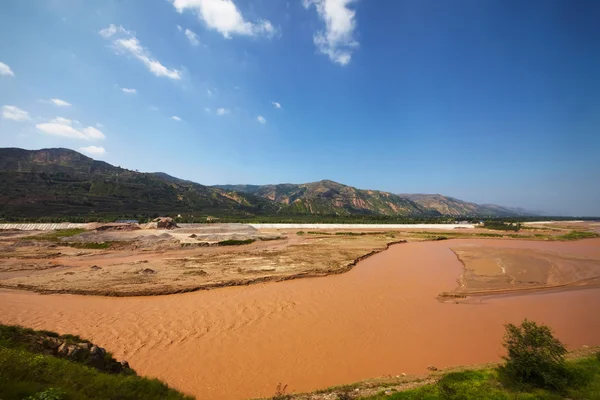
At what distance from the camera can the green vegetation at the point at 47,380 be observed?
4.56 meters

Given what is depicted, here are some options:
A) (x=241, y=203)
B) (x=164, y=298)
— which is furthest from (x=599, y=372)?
(x=241, y=203)

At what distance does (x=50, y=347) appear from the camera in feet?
24.2

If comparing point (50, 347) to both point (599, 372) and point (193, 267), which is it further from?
point (193, 267)

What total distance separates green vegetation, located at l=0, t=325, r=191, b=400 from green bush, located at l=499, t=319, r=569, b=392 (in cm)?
1027

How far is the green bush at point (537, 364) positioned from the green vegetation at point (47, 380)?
33.7 ft

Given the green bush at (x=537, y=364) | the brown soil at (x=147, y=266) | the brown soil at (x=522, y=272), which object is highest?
the green bush at (x=537, y=364)

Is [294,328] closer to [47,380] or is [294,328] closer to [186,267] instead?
[47,380]

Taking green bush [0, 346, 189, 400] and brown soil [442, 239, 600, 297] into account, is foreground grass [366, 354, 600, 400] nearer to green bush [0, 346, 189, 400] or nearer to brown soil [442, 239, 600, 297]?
green bush [0, 346, 189, 400]

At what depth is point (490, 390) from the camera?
311 inches

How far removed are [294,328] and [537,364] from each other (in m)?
10.4

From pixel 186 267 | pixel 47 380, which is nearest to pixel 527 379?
pixel 47 380

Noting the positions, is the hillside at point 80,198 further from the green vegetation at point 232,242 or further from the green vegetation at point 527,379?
the green vegetation at point 527,379

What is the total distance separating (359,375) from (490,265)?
2813 centimetres

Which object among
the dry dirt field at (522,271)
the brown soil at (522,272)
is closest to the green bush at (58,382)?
the brown soil at (522,272)
